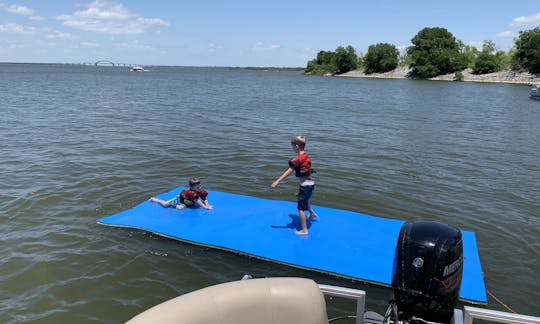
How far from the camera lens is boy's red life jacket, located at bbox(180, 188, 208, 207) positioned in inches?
346

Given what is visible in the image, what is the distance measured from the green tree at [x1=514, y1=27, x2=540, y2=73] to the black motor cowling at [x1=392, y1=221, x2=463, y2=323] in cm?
8375

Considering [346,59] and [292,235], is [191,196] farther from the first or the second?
[346,59]

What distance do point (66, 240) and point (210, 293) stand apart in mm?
6557

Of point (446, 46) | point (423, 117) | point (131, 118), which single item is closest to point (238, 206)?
point (131, 118)

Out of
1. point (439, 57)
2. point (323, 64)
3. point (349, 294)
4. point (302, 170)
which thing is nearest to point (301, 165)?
point (302, 170)

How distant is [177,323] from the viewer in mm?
2422

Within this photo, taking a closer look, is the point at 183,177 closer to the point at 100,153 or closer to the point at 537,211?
the point at 100,153

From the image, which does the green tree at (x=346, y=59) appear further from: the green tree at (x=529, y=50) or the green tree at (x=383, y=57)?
the green tree at (x=529, y=50)

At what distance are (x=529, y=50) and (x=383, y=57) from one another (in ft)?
127

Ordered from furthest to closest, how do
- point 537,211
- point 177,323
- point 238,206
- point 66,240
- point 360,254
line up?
1. point 537,211
2. point 238,206
3. point 66,240
4. point 360,254
5. point 177,323

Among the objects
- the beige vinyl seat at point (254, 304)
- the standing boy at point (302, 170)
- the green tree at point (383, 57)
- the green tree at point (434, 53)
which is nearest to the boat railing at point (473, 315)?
the beige vinyl seat at point (254, 304)

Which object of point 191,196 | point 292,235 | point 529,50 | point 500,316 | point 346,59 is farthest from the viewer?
point 346,59

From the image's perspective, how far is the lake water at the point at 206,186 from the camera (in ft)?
21.2

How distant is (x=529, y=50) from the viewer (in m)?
73.5
